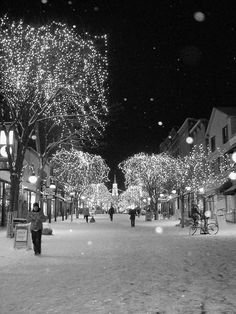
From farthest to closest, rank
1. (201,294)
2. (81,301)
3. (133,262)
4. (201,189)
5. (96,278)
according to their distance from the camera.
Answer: (201,189) → (133,262) → (96,278) → (201,294) → (81,301)

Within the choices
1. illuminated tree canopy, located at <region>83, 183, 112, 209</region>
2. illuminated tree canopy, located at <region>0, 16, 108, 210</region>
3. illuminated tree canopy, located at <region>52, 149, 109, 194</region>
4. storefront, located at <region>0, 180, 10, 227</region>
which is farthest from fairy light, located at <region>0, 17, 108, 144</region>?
illuminated tree canopy, located at <region>83, 183, 112, 209</region>

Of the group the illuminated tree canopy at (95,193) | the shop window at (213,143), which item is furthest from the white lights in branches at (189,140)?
the illuminated tree canopy at (95,193)

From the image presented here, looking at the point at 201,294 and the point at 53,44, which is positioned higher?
the point at 53,44

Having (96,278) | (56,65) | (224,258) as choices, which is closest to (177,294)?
(96,278)

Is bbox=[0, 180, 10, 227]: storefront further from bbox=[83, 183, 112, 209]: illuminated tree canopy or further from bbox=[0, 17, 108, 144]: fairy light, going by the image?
bbox=[83, 183, 112, 209]: illuminated tree canopy

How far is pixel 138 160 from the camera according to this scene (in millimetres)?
59750

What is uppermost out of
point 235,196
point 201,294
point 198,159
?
point 198,159

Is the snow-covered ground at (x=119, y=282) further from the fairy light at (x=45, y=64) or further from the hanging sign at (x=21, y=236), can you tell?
the fairy light at (x=45, y=64)

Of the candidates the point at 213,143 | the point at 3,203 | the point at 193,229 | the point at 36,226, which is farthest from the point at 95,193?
the point at 36,226

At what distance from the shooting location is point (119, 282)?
9438 millimetres

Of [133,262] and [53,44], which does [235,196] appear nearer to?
[53,44]

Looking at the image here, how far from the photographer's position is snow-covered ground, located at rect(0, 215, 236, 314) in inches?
283

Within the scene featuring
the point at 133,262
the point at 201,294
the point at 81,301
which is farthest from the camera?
the point at 133,262

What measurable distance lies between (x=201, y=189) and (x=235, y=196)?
11.6ft
